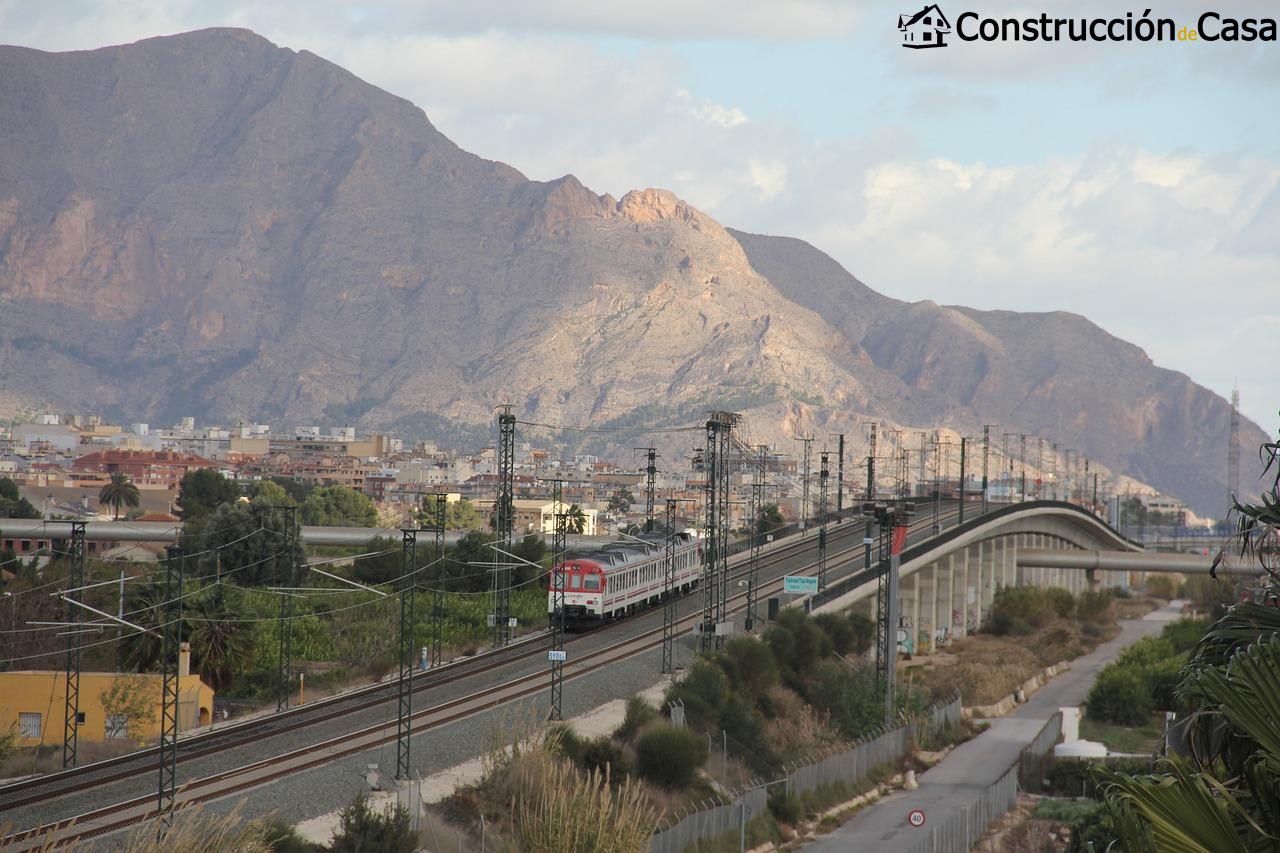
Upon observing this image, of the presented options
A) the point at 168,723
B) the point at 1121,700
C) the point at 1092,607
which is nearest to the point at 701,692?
the point at 168,723

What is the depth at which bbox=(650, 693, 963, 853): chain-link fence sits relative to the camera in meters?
34.5

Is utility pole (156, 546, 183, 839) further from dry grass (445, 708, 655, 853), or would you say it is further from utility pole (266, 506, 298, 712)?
dry grass (445, 708, 655, 853)

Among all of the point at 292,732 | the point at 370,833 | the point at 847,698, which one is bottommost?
the point at 847,698

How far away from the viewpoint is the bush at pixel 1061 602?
388 ft

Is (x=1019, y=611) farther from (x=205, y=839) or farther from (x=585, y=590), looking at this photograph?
(x=205, y=839)

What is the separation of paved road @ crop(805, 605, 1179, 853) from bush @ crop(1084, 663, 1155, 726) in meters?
2.09

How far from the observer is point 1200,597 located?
132 m

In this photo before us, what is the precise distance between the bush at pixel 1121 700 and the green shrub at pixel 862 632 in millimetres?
10508

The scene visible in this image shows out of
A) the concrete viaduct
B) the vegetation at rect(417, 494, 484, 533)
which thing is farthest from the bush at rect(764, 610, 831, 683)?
the vegetation at rect(417, 494, 484, 533)

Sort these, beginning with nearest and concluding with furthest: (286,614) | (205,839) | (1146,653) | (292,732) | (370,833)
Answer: (205,839) < (370,833) < (292,732) < (286,614) < (1146,653)

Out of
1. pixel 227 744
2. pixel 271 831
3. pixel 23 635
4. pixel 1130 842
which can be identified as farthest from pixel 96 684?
pixel 1130 842

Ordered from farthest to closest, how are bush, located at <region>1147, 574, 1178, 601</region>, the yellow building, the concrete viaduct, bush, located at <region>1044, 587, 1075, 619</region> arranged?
bush, located at <region>1147, 574, 1178, 601</region> < bush, located at <region>1044, 587, 1075, 619</region> < the concrete viaduct < the yellow building

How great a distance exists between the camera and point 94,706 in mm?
43312

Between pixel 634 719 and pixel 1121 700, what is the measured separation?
3391cm
